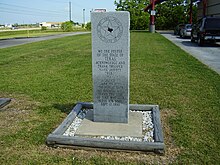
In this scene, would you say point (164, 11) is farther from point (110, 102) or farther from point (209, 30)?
point (110, 102)

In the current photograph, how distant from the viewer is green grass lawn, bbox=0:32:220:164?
3648mm

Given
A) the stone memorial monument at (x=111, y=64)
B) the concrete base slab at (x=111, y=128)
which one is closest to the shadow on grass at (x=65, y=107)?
the concrete base slab at (x=111, y=128)

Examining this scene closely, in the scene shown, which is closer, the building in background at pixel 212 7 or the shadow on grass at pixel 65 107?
the shadow on grass at pixel 65 107

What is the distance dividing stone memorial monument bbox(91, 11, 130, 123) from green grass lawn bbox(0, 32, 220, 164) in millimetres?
838

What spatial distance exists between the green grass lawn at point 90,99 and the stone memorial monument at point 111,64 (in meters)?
0.84

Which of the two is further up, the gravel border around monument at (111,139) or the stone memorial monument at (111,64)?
the stone memorial monument at (111,64)

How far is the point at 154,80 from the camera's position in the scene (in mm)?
7898

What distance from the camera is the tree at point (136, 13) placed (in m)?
47.8

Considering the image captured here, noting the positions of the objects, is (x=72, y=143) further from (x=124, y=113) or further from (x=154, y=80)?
(x=154, y=80)

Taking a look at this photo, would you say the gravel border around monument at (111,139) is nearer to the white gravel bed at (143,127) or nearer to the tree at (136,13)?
the white gravel bed at (143,127)

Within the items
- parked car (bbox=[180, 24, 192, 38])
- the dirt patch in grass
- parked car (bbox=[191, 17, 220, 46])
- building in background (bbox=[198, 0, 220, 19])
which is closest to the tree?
building in background (bbox=[198, 0, 220, 19])

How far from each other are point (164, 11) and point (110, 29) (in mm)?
49204

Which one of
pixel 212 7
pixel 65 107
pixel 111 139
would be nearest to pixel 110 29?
pixel 111 139

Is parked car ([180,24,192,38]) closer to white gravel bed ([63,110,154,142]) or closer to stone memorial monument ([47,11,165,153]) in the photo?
white gravel bed ([63,110,154,142])
